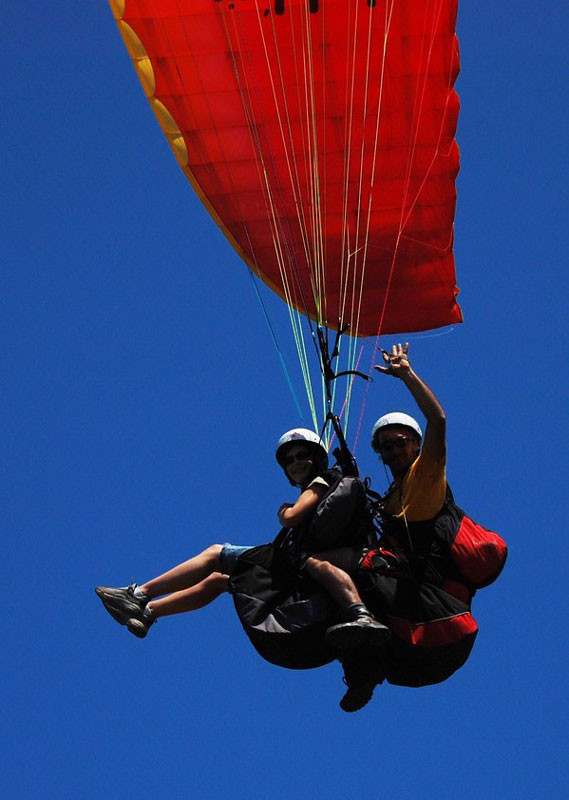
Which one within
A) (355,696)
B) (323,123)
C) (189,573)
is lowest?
(355,696)

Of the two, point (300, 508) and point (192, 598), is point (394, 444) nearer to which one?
point (300, 508)

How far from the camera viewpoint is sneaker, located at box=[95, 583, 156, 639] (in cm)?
958

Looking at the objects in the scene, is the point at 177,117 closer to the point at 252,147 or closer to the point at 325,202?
the point at 252,147

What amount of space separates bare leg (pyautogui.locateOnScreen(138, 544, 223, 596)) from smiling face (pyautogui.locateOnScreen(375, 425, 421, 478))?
1.37 m

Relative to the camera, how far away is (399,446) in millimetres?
9406

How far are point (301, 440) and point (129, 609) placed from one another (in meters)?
1.72

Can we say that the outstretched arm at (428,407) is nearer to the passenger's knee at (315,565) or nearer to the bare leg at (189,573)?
the passenger's knee at (315,565)

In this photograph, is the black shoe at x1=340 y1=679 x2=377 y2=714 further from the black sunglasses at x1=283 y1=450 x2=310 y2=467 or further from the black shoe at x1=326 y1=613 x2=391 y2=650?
the black sunglasses at x1=283 y1=450 x2=310 y2=467

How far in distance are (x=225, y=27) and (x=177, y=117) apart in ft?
3.07

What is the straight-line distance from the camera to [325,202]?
41.3 ft

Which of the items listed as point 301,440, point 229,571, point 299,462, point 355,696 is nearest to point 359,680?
point 355,696

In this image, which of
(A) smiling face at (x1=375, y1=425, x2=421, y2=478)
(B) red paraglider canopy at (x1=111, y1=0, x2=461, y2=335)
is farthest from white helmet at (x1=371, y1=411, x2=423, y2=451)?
(B) red paraglider canopy at (x1=111, y1=0, x2=461, y2=335)

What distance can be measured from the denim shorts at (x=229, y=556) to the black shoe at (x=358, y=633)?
115cm

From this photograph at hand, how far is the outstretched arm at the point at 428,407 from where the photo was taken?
28.9 ft
